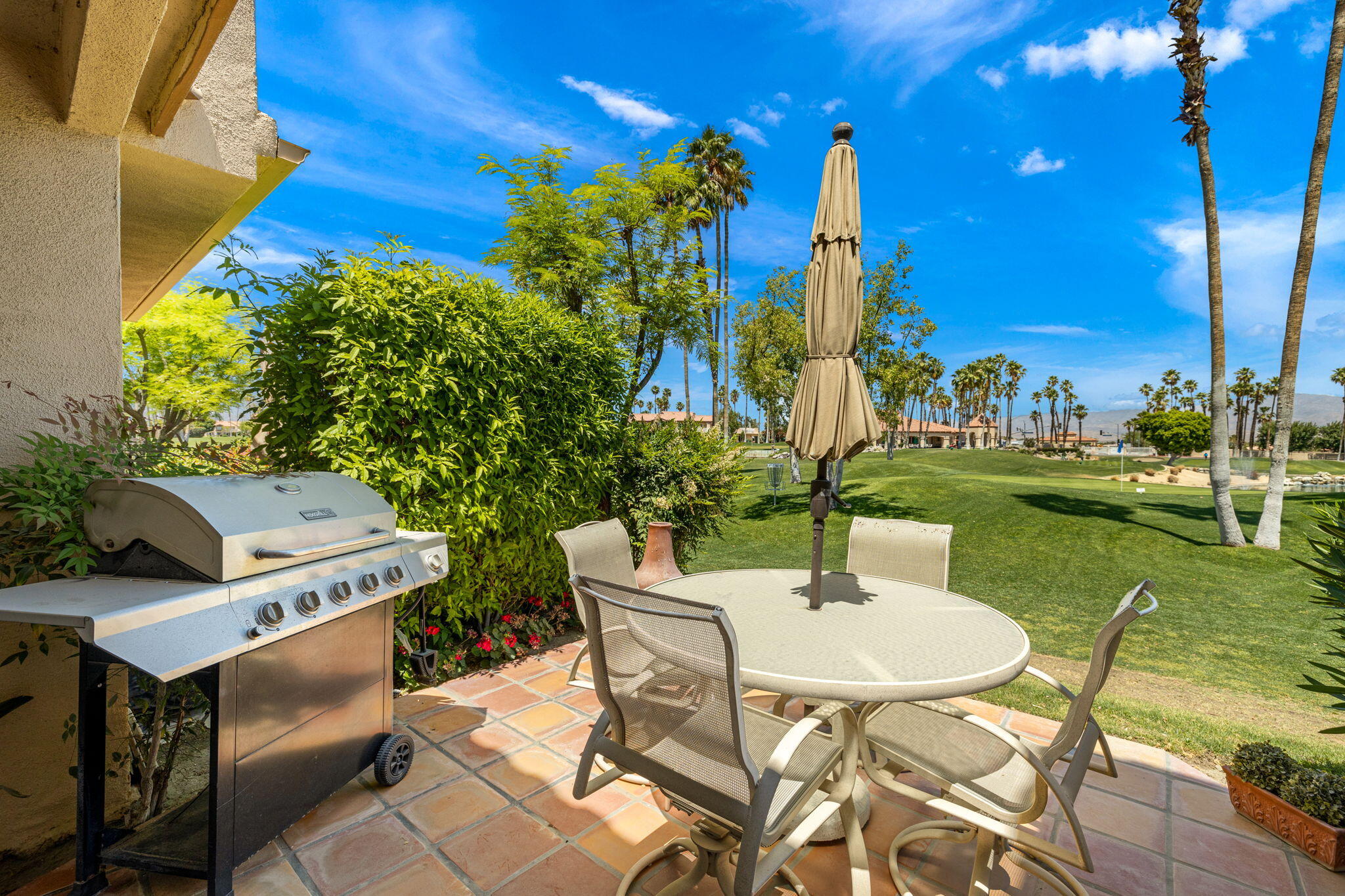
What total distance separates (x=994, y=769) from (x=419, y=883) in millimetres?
2173

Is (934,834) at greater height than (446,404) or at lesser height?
lesser

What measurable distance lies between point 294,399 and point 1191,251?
1490 cm

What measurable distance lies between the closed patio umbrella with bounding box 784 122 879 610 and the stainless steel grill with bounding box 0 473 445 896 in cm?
212

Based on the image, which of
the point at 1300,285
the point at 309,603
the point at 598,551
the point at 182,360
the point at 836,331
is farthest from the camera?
the point at 1300,285

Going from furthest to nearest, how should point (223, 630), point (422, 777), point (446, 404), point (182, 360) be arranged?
point (182, 360)
point (446, 404)
point (422, 777)
point (223, 630)

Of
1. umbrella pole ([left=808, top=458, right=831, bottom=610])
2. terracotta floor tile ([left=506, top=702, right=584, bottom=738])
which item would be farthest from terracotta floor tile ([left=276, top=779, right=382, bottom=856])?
umbrella pole ([left=808, top=458, right=831, bottom=610])

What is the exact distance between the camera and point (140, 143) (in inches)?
108

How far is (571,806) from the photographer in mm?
2541

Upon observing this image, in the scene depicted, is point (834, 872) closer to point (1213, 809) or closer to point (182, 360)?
point (1213, 809)

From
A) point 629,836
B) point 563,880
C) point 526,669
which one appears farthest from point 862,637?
point 526,669

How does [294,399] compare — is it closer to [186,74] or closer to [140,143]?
[140,143]

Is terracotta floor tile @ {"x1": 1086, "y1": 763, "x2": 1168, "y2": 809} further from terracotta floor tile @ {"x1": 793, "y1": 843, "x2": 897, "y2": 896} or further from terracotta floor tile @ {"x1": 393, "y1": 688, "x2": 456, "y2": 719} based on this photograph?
terracotta floor tile @ {"x1": 393, "y1": 688, "x2": 456, "y2": 719}

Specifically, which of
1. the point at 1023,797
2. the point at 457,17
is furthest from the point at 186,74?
the point at 457,17

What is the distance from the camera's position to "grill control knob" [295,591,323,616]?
1.97 m
